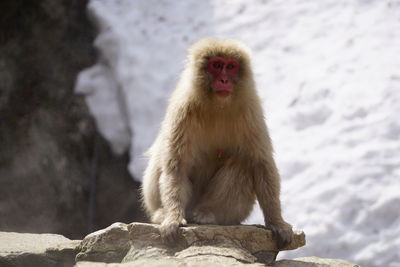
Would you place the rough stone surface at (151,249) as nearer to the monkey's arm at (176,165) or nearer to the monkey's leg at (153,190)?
the monkey's arm at (176,165)

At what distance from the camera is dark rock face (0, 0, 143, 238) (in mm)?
8820

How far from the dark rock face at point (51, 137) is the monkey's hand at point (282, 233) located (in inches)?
154

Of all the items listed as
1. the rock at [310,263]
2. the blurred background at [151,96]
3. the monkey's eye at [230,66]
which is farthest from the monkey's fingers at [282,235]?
the blurred background at [151,96]

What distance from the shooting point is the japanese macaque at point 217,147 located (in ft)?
16.7

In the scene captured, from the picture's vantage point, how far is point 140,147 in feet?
28.0

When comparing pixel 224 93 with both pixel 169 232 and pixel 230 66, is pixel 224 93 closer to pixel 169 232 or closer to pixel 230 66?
pixel 230 66

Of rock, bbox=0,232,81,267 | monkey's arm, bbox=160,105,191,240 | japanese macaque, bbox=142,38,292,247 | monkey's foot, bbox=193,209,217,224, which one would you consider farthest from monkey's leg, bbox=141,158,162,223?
rock, bbox=0,232,81,267

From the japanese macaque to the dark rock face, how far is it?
3.54m

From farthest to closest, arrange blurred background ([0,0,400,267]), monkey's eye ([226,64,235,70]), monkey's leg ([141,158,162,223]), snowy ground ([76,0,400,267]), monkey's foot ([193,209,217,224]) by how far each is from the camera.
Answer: blurred background ([0,0,400,267])
snowy ground ([76,0,400,267])
monkey's leg ([141,158,162,223])
monkey's eye ([226,64,235,70])
monkey's foot ([193,209,217,224])

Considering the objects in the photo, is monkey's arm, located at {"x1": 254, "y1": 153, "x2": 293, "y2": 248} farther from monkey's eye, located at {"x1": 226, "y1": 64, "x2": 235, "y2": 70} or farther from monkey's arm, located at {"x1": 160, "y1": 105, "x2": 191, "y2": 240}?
monkey's eye, located at {"x1": 226, "y1": 64, "x2": 235, "y2": 70}

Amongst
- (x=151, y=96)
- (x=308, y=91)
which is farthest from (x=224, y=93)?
(x=151, y=96)

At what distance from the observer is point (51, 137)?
30.0 feet

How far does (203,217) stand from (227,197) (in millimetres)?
242

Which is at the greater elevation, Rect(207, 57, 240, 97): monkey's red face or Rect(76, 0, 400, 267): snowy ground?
Rect(76, 0, 400, 267): snowy ground
